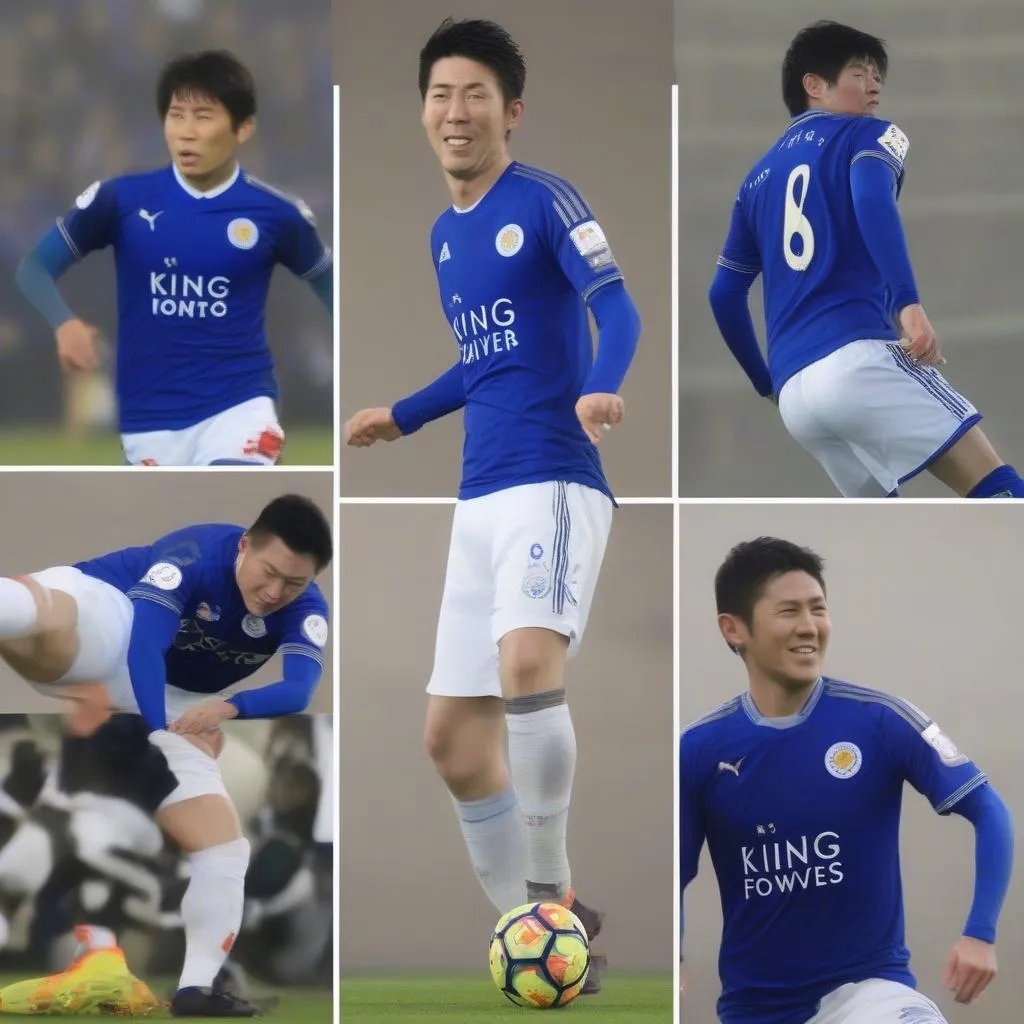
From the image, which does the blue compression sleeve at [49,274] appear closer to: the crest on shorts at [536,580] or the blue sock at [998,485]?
the crest on shorts at [536,580]

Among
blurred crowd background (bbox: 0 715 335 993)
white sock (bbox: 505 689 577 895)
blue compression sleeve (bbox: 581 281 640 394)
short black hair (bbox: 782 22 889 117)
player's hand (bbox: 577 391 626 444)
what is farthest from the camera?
short black hair (bbox: 782 22 889 117)

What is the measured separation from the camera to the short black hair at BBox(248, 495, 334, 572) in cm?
445

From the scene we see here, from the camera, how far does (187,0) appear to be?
14.9 ft

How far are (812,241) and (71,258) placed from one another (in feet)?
6.29

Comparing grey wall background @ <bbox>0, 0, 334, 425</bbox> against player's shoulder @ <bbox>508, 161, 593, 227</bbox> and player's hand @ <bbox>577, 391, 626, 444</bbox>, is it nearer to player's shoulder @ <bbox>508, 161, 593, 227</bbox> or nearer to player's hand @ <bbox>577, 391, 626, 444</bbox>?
player's shoulder @ <bbox>508, 161, 593, 227</bbox>

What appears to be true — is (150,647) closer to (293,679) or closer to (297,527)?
(293,679)

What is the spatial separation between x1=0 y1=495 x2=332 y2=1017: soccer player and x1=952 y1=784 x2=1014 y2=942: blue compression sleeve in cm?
170

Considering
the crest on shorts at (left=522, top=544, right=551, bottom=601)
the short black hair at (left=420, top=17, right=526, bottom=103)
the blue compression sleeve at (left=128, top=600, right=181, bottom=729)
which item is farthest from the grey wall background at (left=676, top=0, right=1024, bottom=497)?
the blue compression sleeve at (left=128, top=600, right=181, bottom=729)

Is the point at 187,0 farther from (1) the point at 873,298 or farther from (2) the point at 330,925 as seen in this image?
(2) the point at 330,925

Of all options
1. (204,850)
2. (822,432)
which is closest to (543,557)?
(822,432)

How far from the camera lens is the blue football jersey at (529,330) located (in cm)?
421

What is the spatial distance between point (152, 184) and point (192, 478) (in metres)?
0.78

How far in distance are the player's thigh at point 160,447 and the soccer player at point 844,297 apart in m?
1.42

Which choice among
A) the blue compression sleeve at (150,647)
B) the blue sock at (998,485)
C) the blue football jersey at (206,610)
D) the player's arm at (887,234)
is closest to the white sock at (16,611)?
the blue football jersey at (206,610)
